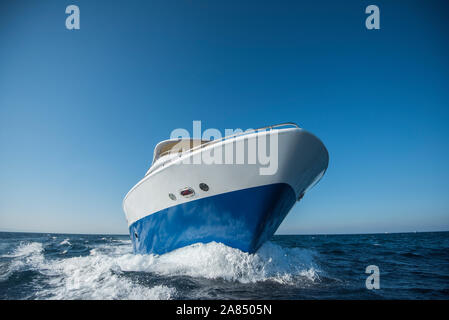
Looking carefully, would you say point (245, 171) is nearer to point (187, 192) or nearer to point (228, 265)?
point (187, 192)

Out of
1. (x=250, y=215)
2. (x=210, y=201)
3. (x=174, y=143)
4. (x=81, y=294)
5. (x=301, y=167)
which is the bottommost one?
(x=81, y=294)

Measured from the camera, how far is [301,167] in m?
5.17

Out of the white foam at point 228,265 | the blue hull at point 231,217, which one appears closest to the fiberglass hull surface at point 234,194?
the blue hull at point 231,217

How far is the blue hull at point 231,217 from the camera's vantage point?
506cm

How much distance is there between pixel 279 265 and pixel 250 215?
2.07 meters

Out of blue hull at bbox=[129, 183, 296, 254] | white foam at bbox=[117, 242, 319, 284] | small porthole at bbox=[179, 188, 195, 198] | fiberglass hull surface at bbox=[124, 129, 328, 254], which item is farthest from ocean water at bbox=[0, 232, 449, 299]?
small porthole at bbox=[179, 188, 195, 198]

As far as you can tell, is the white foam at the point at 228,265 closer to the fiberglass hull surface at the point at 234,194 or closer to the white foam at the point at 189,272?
the white foam at the point at 189,272

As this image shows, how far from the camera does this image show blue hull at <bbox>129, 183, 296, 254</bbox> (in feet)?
16.6

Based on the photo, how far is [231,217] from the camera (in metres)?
5.27

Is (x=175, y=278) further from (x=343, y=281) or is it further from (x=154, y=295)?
(x=343, y=281)

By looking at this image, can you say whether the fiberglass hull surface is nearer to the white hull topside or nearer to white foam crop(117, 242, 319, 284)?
the white hull topside

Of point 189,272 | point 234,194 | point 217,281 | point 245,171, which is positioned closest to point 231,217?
point 234,194
